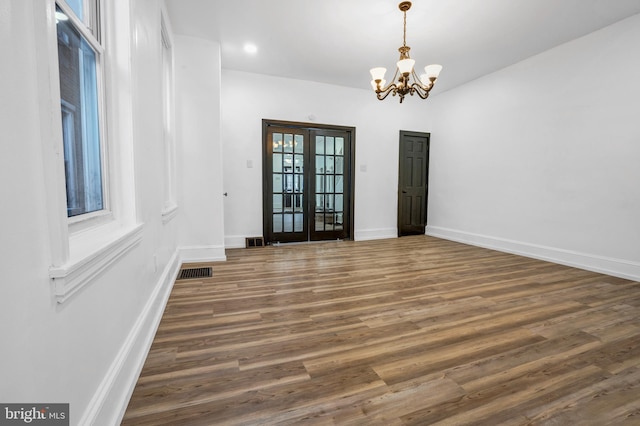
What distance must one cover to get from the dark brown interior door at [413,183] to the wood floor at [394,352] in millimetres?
2814

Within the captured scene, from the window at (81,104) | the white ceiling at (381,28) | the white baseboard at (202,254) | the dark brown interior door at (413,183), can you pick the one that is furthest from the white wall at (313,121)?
the window at (81,104)

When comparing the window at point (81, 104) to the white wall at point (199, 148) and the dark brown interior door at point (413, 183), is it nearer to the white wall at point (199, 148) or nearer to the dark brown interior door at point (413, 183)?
the white wall at point (199, 148)

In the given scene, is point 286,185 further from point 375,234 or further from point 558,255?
point 558,255

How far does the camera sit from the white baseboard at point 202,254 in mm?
3904

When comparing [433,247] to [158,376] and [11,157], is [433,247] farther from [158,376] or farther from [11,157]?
[11,157]

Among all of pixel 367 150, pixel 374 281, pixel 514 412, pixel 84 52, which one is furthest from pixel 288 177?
pixel 514 412

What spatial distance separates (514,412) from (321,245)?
12.9ft

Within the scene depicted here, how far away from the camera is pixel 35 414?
755mm

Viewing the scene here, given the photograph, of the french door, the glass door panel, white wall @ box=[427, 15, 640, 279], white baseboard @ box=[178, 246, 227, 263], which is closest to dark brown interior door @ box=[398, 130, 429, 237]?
white wall @ box=[427, 15, 640, 279]

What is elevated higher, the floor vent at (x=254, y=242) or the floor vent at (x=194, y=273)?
the floor vent at (x=254, y=242)

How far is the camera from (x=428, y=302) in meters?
Answer: 2.65

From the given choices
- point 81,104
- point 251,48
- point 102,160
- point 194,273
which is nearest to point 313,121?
point 251,48

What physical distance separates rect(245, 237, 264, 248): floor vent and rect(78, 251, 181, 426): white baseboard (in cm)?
Answer: 272

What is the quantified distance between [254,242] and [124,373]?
11.8 ft
